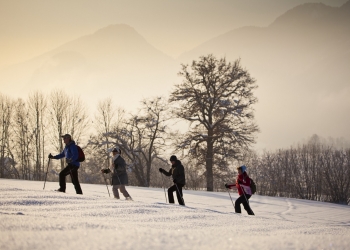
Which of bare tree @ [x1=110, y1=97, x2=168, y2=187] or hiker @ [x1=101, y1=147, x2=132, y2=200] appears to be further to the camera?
bare tree @ [x1=110, y1=97, x2=168, y2=187]

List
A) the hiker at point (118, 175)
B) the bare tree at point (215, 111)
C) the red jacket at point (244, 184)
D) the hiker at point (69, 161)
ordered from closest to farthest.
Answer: the hiker at point (69, 161) < the hiker at point (118, 175) < the red jacket at point (244, 184) < the bare tree at point (215, 111)

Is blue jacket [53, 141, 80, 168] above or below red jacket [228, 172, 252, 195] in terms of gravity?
above

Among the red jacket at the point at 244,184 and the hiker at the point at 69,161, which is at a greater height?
the hiker at the point at 69,161

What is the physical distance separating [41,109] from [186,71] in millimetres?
21607

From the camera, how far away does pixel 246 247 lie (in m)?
2.96

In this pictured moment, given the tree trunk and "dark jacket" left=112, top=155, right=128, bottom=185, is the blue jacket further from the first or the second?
the tree trunk

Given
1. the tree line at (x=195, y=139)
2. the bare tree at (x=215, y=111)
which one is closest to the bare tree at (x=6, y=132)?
the tree line at (x=195, y=139)

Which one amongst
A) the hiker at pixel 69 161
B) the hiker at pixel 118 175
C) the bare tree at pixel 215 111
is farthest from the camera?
the bare tree at pixel 215 111

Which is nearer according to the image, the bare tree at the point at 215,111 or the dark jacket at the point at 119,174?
the dark jacket at the point at 119,174

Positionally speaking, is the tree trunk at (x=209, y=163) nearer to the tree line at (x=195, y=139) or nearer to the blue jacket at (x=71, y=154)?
the tree line at (x=195, y=139)

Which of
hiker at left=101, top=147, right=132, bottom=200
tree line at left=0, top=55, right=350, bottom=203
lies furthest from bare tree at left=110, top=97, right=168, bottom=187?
hiker at left=101, top=147, right=132, bottom=200

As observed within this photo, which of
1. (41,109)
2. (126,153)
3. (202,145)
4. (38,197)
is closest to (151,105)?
(126,153)

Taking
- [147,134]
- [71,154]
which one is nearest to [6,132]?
[147,134]

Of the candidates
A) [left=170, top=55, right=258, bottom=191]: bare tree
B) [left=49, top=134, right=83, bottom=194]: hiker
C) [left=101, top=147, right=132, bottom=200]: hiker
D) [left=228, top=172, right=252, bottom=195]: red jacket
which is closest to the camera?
[left=49, top=134, right=83, bottom=194]: hiker
